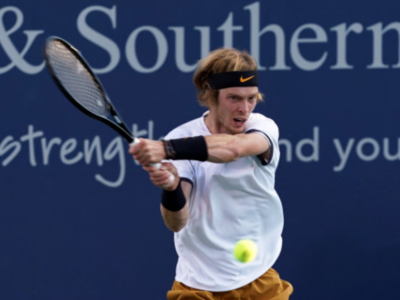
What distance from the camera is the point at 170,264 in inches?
201

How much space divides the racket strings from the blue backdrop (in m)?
1.46

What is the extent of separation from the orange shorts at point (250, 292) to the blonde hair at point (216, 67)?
2.43ft

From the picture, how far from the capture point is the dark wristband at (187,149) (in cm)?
332

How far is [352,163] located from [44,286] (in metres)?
1.77

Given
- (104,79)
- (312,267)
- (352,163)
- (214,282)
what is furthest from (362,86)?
(214,282)

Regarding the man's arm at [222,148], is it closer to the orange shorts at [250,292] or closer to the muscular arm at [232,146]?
the muscular arm at [232,146]

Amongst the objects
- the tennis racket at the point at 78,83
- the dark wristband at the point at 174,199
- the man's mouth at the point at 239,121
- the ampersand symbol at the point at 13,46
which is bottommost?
the dark wristband at the point at 174,199

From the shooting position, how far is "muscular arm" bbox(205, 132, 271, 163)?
136 inches

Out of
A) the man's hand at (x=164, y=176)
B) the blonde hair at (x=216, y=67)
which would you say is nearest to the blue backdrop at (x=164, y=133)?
the blonde hair at (x=216, y=67)

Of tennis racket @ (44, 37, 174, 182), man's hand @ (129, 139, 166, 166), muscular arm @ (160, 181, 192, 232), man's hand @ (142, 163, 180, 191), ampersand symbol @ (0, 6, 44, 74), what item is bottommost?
muscular arm @ (160, 181, 192, 232)

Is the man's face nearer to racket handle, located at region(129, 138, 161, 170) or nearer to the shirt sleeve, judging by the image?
the shirt sleeve

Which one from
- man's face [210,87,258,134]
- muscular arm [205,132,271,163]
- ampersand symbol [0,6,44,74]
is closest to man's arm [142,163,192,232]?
muscular arm [205,132,271,163]

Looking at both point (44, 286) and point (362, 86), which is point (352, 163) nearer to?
point (362, 86)

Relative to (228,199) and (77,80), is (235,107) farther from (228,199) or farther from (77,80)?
(77,80)
